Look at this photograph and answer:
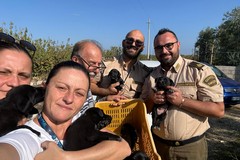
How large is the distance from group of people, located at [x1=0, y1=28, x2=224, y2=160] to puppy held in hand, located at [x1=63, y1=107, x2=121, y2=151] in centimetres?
7

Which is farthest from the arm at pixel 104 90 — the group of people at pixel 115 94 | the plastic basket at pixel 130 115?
the plastic basket at pixel 130 115

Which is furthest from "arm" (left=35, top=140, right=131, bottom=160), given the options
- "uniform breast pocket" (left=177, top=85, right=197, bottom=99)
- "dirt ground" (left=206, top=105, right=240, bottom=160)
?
"dirt ground" (left=206, top=105, right=240, bottom=160)

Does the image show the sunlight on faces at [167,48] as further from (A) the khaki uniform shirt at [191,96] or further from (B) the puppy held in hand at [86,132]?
(B) the puppy held in hand at [86,132]

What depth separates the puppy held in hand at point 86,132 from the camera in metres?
2.22

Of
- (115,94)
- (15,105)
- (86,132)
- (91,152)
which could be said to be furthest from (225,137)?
(15,105)

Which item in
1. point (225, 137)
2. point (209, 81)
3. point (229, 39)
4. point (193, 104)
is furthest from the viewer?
point (229, 39)

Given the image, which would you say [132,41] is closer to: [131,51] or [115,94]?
[131,51]

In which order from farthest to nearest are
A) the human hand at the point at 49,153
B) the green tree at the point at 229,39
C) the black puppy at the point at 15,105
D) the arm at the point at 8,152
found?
the green tree at the point at 229,39
the black puppy at the point at 15,105
the human hand at the point at 49,153
the arm at the point at 8,152

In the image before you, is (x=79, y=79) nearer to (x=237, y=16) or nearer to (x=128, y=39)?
(x=128, y=39)

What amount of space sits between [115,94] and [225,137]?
5666mm

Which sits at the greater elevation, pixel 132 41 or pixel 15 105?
pixel 132 41

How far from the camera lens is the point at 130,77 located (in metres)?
4.10

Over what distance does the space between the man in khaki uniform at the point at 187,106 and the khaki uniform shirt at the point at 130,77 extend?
541 millimetres

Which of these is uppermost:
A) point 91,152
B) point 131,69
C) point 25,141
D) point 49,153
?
point 131,69
